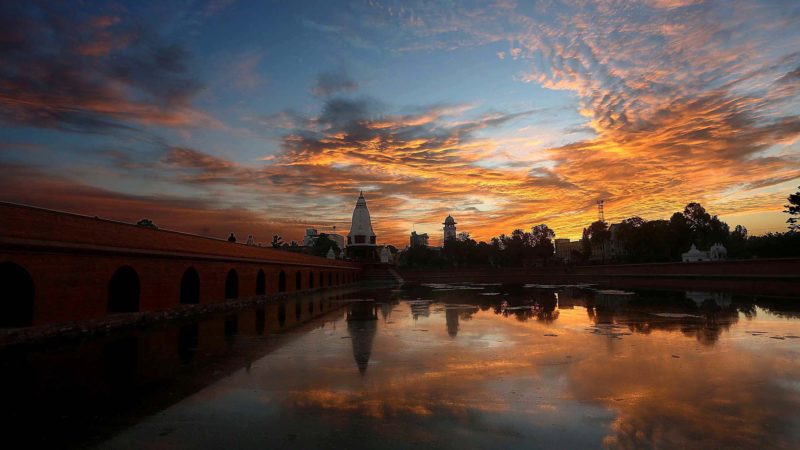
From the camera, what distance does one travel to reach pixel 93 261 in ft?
37.7

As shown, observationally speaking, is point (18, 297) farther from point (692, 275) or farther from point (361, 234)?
point (361, 234)

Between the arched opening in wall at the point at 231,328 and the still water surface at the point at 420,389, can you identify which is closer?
the still water surface at the point at 420,389

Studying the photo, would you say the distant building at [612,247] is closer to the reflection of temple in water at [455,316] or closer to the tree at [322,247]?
the tree at [322,247]

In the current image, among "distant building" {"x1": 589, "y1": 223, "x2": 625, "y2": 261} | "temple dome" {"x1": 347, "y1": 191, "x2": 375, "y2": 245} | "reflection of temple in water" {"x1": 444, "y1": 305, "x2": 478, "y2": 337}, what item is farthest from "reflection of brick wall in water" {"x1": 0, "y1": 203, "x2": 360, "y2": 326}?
"distant building" {"x1": 589, "y1": 223, "x2": 625, "y2": 261}

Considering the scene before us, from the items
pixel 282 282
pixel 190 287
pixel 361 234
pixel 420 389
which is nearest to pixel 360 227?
pixel 361 234

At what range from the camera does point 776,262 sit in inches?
785

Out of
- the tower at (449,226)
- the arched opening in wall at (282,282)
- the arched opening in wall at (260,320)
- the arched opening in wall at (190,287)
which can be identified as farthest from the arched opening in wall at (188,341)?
the tower at (449,226)

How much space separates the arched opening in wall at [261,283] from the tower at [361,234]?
1392 inches

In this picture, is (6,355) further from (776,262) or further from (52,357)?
(776,262)

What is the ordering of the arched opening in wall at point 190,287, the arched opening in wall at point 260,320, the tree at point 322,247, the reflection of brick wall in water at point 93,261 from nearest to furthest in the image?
the reflection of brick wall in water at point 93,261, the arched opening in wall at point 260,320, the arched opening in wall at point 190,287, the tree at point 322,247

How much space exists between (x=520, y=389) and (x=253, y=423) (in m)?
3.28

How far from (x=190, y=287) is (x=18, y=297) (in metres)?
7.53

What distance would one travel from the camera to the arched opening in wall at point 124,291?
13.2m

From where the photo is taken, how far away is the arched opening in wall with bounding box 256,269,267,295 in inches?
943
